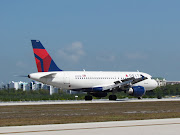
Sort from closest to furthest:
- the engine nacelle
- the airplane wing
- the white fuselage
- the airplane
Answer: the white fuselage → the airplane → the airplane wing → the engine nacelle

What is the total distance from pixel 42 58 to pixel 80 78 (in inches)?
258

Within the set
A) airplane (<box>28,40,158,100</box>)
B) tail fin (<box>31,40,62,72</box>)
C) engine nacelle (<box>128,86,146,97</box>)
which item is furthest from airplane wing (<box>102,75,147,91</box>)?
tail fin (<box>31,40,62,72</box>)

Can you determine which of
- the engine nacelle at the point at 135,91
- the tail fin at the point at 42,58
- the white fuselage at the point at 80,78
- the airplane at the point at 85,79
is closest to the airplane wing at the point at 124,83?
the airplane at the point at 85,79

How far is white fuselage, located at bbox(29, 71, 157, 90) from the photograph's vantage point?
187 feet

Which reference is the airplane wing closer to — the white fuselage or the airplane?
the airplane

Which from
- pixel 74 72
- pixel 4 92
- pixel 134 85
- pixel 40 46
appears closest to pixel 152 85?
pixel 134 85

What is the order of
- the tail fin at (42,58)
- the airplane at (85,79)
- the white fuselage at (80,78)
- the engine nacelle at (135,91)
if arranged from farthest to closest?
1. the engine nacelle at (135,91)
2. the tail fin at (42,58)
3. the airplane at (85,79)
4. the white fuselage at (80,78)

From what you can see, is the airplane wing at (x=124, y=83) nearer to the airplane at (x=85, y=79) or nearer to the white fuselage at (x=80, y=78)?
the airplane at (x=85, y=79)

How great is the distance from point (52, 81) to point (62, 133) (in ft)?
134

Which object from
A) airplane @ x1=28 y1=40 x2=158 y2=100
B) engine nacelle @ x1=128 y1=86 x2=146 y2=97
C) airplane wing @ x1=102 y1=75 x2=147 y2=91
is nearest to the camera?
airplane @ x1=28 y1=40 x2=158 y2=100

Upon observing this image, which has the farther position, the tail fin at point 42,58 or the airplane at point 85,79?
the tail fin at point 42,58

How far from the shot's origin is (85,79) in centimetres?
6022

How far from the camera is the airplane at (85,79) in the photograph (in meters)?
57.5

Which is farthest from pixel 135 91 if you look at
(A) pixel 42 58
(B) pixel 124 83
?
(A) pixel 42 58
